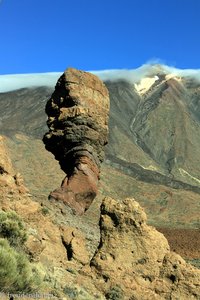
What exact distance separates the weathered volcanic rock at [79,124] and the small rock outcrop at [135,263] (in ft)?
28.5

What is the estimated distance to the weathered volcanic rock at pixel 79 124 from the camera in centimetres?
2228

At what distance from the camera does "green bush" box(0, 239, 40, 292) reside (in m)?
8.88

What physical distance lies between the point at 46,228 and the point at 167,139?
13533 cm

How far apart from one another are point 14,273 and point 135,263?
4.35m

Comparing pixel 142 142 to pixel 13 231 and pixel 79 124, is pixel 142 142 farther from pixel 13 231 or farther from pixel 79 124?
pixel 13 231

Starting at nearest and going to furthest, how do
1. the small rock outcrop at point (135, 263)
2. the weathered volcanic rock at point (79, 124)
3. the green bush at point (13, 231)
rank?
1. the green bush at point (13, 231)
2. the small rock outcrop at point (135, 263)
3. the weathered volcanic rock at point (79, 124)

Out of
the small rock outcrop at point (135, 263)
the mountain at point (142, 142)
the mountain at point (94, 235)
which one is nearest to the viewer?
the mountain at point (94, 235)

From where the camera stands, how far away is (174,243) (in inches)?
1650

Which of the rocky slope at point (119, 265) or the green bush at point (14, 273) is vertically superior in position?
the green bush at point (14, 273)

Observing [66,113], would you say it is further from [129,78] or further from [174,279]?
[129,78]

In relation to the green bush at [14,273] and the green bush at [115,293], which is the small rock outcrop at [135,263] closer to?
the green bush at [115,293]

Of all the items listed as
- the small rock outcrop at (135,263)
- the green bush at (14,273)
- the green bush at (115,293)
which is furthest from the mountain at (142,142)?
the green bush at (14,273)

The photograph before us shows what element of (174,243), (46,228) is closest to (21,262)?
(46,228)

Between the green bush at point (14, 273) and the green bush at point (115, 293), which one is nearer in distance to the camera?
the green bush at point (14, 273)
